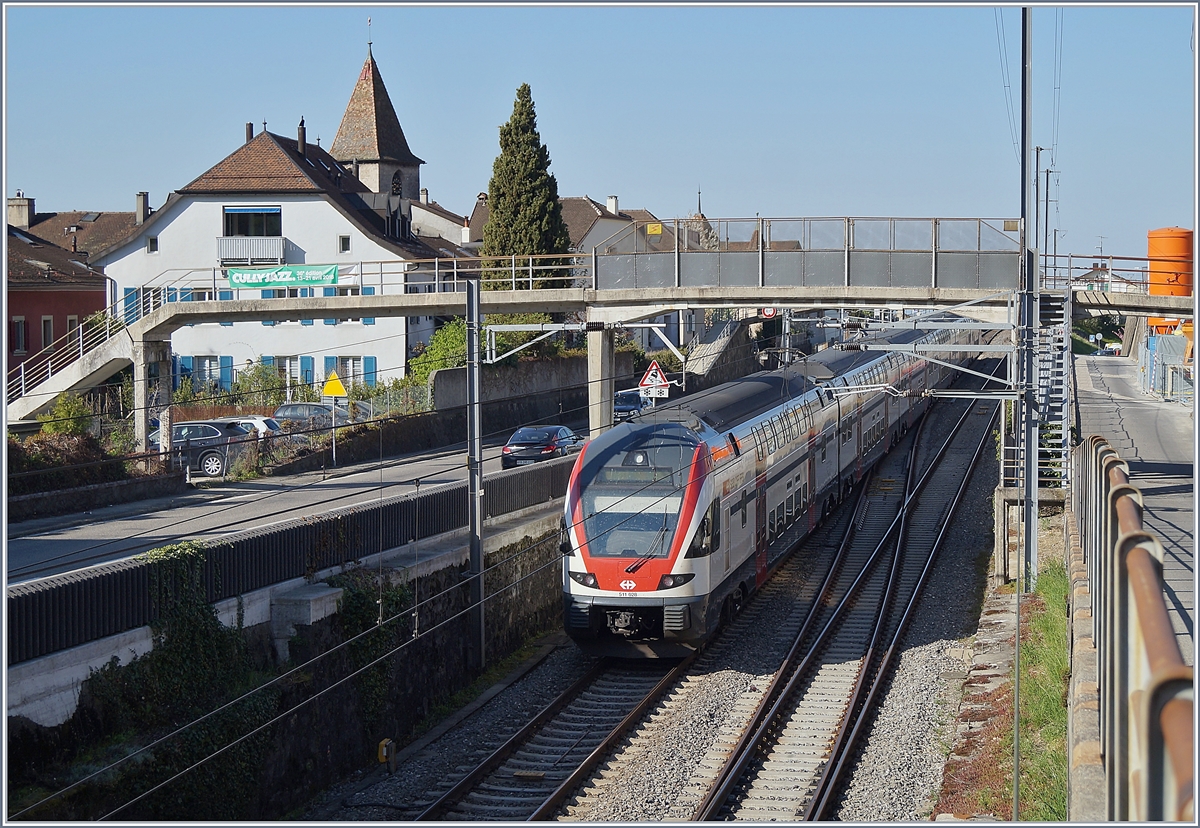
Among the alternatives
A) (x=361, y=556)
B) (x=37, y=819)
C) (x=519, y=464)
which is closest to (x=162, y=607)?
(x=37, y=819)

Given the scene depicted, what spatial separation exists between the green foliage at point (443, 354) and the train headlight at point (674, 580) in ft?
77.9

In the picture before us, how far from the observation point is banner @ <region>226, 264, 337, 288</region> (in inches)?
1346

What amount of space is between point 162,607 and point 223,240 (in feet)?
120

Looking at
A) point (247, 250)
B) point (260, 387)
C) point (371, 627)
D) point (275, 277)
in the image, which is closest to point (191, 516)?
point (371, 627)

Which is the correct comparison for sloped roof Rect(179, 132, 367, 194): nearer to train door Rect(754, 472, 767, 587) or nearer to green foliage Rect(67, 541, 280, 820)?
train door Rect(754, 472, 767, 587)

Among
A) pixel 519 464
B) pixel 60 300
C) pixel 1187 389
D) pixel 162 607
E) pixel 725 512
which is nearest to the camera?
pixel 162 607

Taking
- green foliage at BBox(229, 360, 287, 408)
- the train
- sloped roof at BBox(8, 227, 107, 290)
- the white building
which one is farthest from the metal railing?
sloped roof at BBox(8, 227, 107, 290)

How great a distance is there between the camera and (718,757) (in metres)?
15.3

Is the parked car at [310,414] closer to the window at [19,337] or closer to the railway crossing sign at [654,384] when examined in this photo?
the railway crossing sign at [654,384]

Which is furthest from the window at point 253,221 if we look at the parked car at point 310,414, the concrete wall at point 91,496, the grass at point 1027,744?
the grass at point 1027,744

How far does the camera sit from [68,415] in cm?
2856

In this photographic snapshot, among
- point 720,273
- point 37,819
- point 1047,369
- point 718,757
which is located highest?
point 720,273

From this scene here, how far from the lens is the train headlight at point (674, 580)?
18.2 metres

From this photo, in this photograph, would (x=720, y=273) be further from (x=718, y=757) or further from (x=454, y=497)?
(x=718, y=757)
